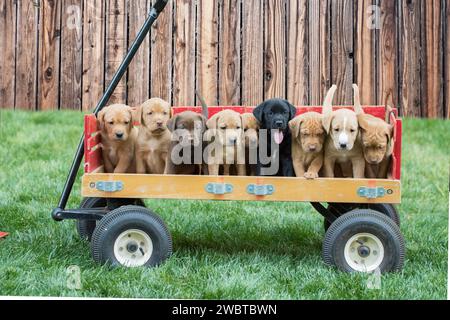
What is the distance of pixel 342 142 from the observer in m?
1.52

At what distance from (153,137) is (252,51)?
388 mm

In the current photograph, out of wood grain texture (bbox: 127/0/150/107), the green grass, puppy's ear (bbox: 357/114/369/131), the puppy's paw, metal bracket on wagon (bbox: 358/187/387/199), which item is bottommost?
the green grass

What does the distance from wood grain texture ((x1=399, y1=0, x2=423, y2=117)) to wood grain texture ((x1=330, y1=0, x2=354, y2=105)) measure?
0.40 ft

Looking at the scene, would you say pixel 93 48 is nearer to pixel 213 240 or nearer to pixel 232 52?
pixel 232 52

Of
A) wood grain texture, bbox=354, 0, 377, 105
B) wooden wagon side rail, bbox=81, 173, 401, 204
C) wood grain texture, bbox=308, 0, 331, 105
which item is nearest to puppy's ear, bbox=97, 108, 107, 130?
wooden wagon side rail, bbox=81, 173, 401, 204

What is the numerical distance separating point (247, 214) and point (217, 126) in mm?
623

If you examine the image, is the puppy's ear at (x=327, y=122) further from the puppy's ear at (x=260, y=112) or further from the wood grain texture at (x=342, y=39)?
the wood grain texture at (x=342, y=39)

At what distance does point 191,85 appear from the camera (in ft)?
6.18

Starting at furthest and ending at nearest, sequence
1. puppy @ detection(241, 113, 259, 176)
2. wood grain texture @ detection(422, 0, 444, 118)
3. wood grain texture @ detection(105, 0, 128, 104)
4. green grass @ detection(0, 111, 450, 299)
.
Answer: wood grain texture @ detection(105, 0, 128, 104), wood grain texture @ detection(422, 0, 444, 118), puppy @ detection(241, 113, 259, 176), green grass @ detection(0, 111, 450, 299)

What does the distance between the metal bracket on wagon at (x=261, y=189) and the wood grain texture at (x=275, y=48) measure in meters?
0.38

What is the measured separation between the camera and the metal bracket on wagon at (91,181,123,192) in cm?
159

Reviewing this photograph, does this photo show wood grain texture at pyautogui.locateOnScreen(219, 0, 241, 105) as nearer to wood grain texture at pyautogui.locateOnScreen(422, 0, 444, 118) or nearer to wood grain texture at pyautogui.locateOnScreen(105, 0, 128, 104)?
wood grain texture at pyautogui.locateOnScreen(105, 0, 128, 104)
